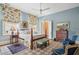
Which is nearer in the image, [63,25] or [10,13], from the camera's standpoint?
[10,13]

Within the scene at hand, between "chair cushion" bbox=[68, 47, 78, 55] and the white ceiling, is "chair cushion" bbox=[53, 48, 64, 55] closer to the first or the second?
"chair cushion" bbox=[68, 47, 78, 55]

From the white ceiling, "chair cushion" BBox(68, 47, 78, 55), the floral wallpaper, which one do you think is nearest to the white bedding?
the floral wallpaper

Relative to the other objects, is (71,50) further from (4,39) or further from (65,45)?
(4,39)

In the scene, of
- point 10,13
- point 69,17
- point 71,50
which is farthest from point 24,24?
point 71,50

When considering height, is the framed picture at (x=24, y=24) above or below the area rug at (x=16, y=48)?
above

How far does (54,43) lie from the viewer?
6.56 feet

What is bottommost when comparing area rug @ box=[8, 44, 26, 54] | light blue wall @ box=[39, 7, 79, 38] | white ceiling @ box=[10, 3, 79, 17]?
area rug @ box=[8, 44, 26, 54]

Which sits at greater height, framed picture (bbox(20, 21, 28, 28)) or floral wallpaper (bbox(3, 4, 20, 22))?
floral wallpaper (bbox(3, 4, 20, 22))

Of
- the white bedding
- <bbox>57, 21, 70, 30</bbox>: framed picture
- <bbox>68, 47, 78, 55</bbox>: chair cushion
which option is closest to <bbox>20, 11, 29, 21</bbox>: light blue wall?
the white bedding

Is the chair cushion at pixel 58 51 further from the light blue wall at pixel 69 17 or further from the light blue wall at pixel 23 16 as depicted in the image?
the light blue wall at pixel 23 16

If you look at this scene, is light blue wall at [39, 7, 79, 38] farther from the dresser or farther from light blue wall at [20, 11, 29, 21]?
light blue wall at [20, 11, 29, 21]

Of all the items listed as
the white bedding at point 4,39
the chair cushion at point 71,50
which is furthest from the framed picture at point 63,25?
the white bedding at point 4,39

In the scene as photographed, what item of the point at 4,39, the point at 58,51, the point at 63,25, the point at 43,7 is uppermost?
the point at 43,7

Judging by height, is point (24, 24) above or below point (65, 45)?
above
